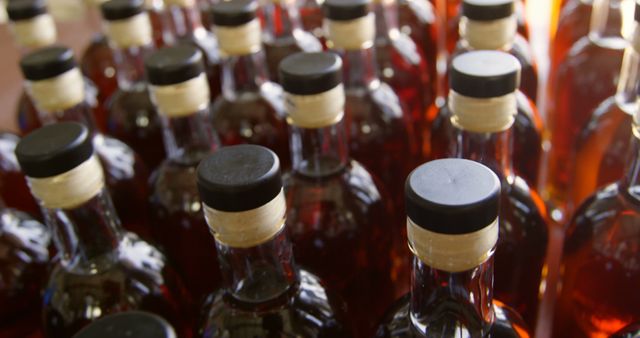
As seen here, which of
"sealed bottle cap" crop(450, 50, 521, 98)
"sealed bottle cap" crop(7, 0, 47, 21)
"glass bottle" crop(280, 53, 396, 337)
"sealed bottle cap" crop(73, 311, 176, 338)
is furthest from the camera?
"sealed bottle cap" crop(7, 0, 47, 21)

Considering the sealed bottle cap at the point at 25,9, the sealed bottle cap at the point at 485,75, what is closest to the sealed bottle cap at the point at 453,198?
the sealed bottle cap at the point at 485,75

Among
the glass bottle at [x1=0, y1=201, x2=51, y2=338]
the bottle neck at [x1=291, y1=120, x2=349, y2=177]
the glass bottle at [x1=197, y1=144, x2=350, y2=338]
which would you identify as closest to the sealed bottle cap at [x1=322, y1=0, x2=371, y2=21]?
the bottle neck at [x1=291, y1=120, x2=349, y2=177]

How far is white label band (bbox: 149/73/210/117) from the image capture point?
617 mm

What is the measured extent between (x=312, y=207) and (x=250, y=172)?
0.16m

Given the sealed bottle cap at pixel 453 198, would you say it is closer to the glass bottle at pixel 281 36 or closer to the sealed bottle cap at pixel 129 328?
the sealed bottle cap at pixel 129 328

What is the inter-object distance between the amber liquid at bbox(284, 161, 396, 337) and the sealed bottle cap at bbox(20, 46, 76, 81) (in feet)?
0.90

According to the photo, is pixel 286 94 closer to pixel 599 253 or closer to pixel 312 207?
pixel 312 207

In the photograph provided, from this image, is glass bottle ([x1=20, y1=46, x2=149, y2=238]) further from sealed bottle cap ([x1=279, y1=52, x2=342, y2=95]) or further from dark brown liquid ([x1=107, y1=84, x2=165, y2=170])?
sealed bottle cap ([x1=279, y1=52, x2=342, y2=95])

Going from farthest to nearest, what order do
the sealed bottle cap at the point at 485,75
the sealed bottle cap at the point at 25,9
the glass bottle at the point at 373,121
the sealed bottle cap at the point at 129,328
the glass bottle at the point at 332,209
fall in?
the sealed bottle cap at the point at 25,9
the glass bottle at the point at 373,121
the glass bottle at the point at 332,209
the sealed bottle cap at the point at 485,75
the sealed bottle cap at the point at 129,328

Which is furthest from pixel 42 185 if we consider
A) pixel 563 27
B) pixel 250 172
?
pixel 563 27

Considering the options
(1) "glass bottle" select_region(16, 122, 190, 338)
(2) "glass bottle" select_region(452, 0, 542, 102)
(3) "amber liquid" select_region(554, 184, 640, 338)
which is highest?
(2) "glass bottle" select_region(452, 0, 542, 102)

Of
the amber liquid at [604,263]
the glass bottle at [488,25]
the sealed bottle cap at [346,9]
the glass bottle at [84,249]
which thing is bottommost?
the amber liquid at [604,263]

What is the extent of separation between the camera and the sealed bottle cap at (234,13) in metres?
0.68

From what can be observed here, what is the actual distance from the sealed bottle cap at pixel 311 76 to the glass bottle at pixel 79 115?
0.24 metres
